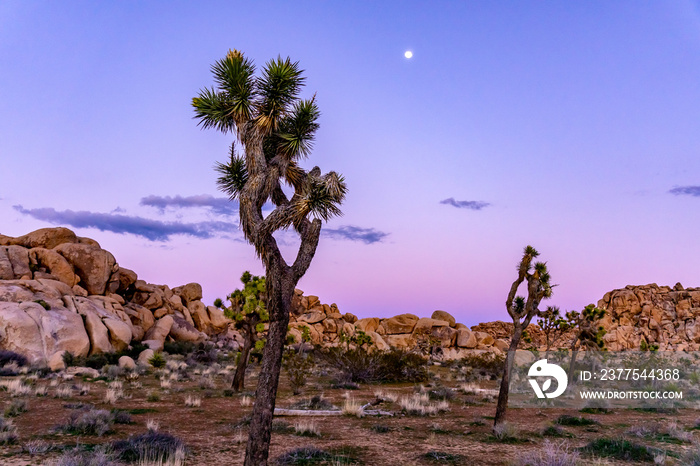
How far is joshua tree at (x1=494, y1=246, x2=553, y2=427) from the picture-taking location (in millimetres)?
13117

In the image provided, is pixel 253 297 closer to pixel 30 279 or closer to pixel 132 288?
pixel 30 279

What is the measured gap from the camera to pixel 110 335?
30.9 metres

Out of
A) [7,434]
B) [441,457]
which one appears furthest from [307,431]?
[7,434]

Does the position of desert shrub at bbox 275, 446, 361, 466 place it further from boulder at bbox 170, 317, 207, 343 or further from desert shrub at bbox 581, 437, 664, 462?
boulder at bbox 170, 317, 207, 343

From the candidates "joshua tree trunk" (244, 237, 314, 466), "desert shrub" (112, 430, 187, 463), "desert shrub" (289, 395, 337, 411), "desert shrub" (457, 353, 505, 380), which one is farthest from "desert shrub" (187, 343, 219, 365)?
"joshua tree trunk" (244, 237, 314, 466)

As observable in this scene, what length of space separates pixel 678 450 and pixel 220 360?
3159cm

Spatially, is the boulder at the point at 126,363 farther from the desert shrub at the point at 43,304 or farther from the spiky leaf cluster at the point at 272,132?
the spiky leaf cluster at the point at 272,132

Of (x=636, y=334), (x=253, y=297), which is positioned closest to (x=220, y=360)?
(x=253, y=297)

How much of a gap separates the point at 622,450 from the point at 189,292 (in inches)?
1861

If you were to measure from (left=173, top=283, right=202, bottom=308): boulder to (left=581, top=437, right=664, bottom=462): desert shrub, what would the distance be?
4602 centimetres

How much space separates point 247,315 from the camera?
20719 millimetres

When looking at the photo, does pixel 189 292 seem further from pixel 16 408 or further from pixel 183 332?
pixel 16 408

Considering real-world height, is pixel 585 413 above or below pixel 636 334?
below

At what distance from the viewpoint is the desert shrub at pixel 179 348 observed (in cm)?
3797
